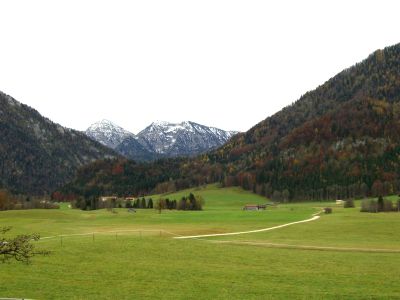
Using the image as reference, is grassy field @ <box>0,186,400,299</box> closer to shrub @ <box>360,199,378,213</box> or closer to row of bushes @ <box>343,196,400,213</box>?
shrub @ <box>360,199,378,213</box>

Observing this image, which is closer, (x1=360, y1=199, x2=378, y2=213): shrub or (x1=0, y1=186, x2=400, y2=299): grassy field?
(x1=0, y1=186, x2=400, y2=299): grassy field

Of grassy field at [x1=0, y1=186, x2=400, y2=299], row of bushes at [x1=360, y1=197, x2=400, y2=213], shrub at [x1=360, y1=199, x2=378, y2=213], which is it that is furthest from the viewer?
row of bushes at [x1=360, y1=197, x2=400, y2=213]

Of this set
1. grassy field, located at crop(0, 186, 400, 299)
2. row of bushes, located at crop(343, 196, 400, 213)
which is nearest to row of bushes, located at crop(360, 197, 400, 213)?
row of bushes, located at crop(343, 196, 400, 213)

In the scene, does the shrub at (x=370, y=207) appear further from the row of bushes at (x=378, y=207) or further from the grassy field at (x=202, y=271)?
the grassy field at (x=202, y=271)

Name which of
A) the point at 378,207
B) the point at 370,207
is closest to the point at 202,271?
the point at 370,207

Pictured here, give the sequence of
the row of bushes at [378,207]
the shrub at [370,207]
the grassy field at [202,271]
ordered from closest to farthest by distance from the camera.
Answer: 1. the grassy field at [202,271]
2. the shrub at [370,207]
3. the row of bushes at [378,207]

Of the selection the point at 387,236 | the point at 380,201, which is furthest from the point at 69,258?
the point at 380,201

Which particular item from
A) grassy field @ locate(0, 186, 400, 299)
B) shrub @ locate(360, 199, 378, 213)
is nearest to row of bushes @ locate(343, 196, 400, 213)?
shrub @ locate(360, 199, 378, 213)

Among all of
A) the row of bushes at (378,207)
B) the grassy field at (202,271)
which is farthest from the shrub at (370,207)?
the grassy field at (202,271)

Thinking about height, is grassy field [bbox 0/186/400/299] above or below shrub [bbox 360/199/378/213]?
below

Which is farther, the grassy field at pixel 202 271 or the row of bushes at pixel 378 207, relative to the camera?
the row of bushes at pixel 378 207

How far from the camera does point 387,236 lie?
80.3 metres

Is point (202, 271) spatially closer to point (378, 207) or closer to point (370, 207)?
point (370, 207)

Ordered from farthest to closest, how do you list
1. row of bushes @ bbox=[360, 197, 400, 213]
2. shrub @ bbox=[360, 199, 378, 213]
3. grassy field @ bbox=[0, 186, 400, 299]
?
row of bushes @ bbox=[360, 197, 400, 213]
shrub @ bbox=[360, 199, 378, 213]
grassy field @ bbox=[0, 186, 400, 299]
